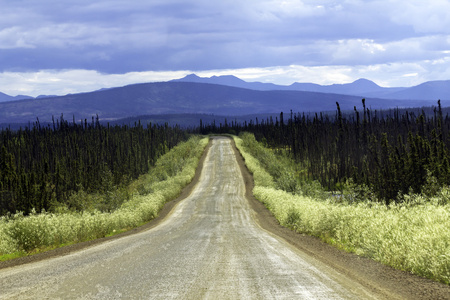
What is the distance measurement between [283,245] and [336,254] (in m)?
2.68

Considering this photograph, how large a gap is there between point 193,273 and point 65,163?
113 m

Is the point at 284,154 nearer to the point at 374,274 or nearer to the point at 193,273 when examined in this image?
the point at 374,274

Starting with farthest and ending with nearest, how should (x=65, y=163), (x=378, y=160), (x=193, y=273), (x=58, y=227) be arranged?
(x=65, y=163)
(x=378, y=160)
(x=58, y=227)
(x=193, y=273)

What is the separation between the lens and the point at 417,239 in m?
11.2

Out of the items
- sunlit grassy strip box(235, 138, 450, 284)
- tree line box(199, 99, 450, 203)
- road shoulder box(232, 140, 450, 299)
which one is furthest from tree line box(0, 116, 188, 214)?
road shoulder box(232, 140, 450, 299)

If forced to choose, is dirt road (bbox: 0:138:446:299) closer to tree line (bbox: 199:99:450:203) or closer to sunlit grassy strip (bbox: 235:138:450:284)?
sunlit grassy strip (bbox: 235:138:450:284)

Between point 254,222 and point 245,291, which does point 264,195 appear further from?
point 245,291

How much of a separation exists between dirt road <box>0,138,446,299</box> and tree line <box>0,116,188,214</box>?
208 feet

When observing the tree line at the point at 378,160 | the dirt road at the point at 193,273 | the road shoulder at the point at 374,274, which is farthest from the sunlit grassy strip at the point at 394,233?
the tree line at the point at 378,160

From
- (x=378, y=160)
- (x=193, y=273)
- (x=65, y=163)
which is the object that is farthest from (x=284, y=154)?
(x=193, y=273)

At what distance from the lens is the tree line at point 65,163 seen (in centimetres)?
8625

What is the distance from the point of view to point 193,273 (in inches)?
436

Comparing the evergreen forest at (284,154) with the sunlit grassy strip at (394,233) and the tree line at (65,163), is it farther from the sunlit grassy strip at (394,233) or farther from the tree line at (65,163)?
the sunlit grassy strip at (394,233)

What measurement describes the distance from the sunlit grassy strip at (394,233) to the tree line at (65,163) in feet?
206
